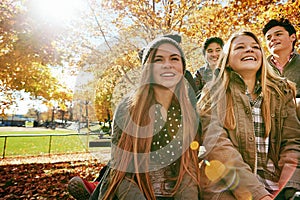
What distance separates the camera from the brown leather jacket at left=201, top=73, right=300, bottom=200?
6.46ft

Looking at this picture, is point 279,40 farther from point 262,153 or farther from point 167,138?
point 167,138

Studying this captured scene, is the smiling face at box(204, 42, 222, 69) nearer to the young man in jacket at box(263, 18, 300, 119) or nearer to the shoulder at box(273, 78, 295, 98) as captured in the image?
the young man in jacket at box(263, 18, 300, 119)

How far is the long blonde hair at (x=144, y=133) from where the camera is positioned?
2.19 metres

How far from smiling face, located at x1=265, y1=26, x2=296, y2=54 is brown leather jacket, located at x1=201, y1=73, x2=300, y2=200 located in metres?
0.84

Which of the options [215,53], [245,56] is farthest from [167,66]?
[215,53]

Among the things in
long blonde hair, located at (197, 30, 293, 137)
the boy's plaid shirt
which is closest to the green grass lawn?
long blonde hair, located at (197, 30, 293, 137)

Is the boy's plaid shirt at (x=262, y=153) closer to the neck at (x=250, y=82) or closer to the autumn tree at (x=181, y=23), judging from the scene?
the neck at (x=250, y=82)

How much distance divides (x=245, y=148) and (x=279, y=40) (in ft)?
5.58

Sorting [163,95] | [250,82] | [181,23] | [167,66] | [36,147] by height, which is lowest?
[36,147]

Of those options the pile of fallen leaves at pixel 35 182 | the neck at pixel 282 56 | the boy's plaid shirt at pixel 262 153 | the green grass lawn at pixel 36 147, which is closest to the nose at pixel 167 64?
the boy's plaid shirt at pixel 262 153

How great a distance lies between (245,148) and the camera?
2.16 m

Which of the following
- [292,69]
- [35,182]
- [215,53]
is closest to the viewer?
[292,69]

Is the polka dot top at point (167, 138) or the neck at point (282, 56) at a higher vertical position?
the neck at point (282, 56)

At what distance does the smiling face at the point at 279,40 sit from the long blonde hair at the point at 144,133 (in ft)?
4.29
